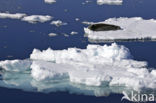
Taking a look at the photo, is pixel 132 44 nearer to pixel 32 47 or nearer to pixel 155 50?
pixel 155 50

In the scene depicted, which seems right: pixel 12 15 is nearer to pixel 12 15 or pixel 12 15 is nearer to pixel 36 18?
pixel 12 15

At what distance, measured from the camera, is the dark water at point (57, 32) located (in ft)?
44.3

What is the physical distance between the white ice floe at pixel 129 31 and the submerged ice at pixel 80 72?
277cm

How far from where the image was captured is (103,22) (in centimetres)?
2131

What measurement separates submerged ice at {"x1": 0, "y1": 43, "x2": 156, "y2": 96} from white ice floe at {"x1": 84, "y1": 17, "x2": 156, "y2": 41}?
9.10 feet

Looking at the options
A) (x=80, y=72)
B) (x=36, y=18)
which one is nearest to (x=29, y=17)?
(x=36, y=18)

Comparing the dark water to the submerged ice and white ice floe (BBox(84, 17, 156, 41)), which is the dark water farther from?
white ice floe (BBox(84, 17, 156, 41))

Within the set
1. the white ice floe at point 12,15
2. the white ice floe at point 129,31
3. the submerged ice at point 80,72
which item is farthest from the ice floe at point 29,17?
the submerged ice at point 80,72

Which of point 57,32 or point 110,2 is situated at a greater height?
point 110,2

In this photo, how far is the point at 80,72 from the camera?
14.5 m

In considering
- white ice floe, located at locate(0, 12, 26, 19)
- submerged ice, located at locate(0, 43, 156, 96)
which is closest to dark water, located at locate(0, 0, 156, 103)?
submerged ice, located at locate(0, 43, 156, 96)

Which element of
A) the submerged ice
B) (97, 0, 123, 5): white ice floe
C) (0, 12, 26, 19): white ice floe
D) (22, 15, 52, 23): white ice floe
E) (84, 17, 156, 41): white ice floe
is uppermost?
(97, 0, 123, 5): white ice floe

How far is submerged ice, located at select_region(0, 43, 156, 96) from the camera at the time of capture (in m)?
13.9

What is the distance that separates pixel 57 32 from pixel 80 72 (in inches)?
242
